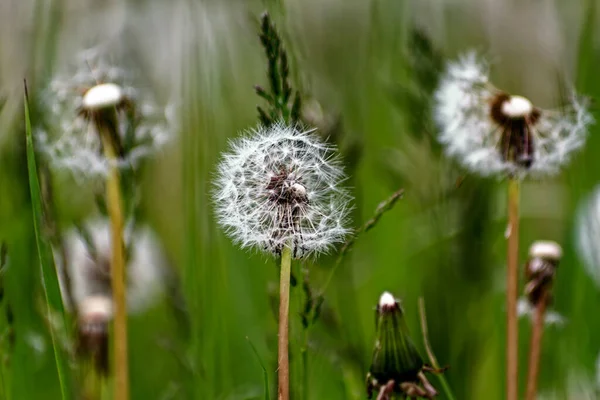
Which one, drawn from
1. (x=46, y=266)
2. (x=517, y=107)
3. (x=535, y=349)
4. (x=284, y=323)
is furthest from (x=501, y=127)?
(x=46, y=266)

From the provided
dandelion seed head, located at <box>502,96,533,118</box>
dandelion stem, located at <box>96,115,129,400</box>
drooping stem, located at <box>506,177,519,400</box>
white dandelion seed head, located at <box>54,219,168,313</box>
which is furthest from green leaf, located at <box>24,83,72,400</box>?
white dandelion seed head, located at <box>54,219,168,313</box>

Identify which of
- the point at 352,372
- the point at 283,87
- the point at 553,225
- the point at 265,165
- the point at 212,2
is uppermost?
the point at 212,2

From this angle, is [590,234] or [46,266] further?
[590,234]

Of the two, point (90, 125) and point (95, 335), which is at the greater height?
point (90, 125)

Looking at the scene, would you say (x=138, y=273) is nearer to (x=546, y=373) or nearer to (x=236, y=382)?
→ (x=236, y=382)

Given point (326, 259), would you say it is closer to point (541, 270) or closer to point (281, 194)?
point (541, 270)

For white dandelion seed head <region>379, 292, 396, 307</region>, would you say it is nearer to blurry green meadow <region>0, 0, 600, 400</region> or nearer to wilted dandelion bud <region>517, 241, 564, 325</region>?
blurry green meadow <region>0, 0, 600, 400</region>

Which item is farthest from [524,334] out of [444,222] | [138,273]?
[138,273]

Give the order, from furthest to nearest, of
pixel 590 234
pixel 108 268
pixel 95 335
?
pixel 108 268, pixel 590 234, pixel 95 335
